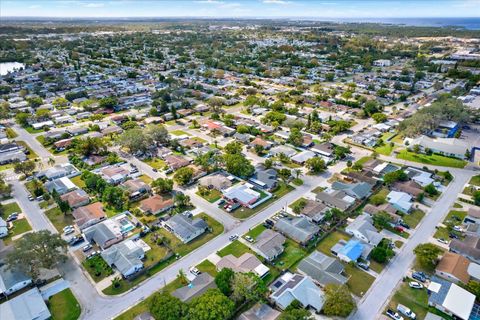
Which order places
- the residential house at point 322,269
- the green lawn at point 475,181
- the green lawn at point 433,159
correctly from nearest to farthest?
1. the residential house at point 322,269
2. the green lawn at point 475,181
3. the green lawn at point 433,159

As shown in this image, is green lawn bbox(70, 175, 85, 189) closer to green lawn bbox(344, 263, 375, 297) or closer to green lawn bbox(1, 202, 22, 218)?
green lawn bbox(1, 202, 22, 218)

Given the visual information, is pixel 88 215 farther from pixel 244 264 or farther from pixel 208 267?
pixel 244 264

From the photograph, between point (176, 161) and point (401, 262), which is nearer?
point (401, 262)

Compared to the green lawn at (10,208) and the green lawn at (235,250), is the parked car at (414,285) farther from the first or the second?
the green lawn at (10,208)

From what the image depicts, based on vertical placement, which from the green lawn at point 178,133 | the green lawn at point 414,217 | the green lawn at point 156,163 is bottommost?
the green lawn at point 414,217

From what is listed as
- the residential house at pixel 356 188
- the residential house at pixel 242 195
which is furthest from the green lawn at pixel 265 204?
the residential house at pixel 356 188

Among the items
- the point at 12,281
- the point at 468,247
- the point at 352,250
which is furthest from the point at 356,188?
the point at 12,281

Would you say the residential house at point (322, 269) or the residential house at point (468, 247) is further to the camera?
the residential house at point (468, 247)

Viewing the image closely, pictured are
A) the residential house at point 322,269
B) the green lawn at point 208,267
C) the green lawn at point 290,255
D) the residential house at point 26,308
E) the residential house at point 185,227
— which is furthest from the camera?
the residential house at point 185,227
